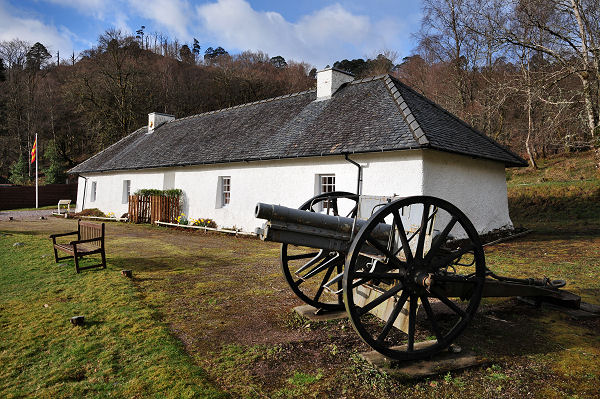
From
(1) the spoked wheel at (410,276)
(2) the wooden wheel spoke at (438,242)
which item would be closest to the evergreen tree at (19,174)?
(1) the spoked wheel at (410,276)

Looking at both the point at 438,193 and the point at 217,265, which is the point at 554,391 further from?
the point at 438,193

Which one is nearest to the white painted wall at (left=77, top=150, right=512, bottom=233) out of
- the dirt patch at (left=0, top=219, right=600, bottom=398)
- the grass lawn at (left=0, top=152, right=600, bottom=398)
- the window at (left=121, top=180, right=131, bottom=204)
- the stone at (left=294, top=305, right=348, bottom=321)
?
the dirt patch at (left=0, top=219, right=600, bottom=398)

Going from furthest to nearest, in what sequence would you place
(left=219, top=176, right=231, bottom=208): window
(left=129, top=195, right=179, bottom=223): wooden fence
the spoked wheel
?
(left=129, top=195, right=179, bottom=223): wooden fence < (left=219, top=176, right=231, bottom=208): window < the spoked wheel

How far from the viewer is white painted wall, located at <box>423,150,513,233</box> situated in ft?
35.2

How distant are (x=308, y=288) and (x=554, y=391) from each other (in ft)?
12.6

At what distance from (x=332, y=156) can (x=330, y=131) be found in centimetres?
145

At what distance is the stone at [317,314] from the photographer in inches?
188

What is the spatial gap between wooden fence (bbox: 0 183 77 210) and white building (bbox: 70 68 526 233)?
1535cm

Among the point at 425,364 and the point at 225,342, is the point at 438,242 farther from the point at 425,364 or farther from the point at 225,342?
the point at 225,342

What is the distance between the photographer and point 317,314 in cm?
487

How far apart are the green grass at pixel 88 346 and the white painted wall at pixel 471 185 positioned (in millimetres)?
8148

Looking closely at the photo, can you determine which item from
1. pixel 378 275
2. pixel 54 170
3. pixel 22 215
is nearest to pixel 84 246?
pixel 378 275

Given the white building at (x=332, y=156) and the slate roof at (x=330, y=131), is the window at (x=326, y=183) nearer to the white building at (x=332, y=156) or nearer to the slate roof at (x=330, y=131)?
the white building at (x=332, y=156)

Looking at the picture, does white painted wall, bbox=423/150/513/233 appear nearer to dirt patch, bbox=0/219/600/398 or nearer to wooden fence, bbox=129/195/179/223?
dirt patch, bbox=0/219/600/398
